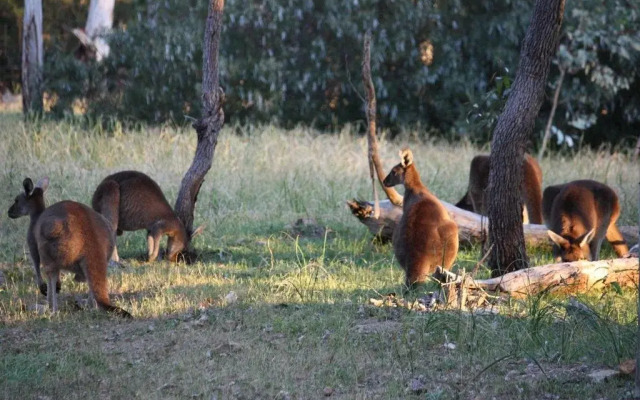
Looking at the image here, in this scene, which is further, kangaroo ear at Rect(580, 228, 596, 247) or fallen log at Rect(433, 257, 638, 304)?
kangaroo ear at Rect(580, 228, 596, 247)

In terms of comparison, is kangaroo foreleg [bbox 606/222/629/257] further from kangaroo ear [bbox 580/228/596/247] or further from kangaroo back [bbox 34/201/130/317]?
kangaroo back [bbox 34/201/130/317]

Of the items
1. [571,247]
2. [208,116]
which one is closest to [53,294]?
[208,116]

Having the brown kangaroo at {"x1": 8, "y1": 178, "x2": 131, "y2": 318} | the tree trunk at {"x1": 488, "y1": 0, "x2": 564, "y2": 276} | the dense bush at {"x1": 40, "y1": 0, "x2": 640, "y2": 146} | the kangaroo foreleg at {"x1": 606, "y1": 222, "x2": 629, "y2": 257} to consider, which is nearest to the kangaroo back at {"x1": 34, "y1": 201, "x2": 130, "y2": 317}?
the brown kangaroo at {"x1": 8, "y1": 178, "x2": 131, "y2": 318}

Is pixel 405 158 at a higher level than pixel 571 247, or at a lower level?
higher

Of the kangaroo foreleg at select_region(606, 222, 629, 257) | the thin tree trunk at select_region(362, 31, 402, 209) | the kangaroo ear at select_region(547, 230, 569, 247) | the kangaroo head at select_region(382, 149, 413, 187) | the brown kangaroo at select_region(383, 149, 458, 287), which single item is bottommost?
the kangaroo foreleg at select_region(606, 222, 629, 257)

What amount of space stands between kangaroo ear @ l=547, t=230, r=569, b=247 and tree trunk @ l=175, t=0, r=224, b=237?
3.55 m

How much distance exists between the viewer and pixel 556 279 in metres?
7.94

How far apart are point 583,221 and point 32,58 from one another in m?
15.9

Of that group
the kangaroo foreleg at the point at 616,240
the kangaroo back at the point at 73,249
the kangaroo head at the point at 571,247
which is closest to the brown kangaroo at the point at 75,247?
the kangaroo back at the point at 73,249

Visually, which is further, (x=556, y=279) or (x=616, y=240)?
(x=616, y=240)

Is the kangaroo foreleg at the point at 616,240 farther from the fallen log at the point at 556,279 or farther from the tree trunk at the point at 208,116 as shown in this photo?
the tree trunk at the point at 208,116

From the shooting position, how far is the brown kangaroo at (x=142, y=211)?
9.53m

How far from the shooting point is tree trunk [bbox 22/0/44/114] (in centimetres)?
2181

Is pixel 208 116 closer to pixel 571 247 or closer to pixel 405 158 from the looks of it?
pixel 405 158
